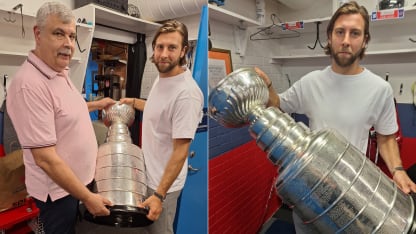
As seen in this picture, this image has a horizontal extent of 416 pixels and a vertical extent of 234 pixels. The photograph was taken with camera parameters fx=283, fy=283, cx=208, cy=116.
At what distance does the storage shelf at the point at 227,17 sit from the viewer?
212cm

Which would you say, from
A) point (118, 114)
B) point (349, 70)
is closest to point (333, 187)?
point (349, 70)

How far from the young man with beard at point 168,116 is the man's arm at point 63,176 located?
1.04 feet

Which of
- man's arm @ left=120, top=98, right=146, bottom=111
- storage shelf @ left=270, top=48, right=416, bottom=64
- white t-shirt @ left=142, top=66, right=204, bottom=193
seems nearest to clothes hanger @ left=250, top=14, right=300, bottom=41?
storage shelf @ left=270, top=48, right=416, bottom=64

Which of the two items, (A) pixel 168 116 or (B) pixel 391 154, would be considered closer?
(B) pixel 391 154

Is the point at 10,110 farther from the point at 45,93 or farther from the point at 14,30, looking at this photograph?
the point at 14,30

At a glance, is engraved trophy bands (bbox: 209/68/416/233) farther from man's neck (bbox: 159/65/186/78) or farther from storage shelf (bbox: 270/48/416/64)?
storage shelf (bbox: 270/48/416/64)

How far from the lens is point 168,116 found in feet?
4.39

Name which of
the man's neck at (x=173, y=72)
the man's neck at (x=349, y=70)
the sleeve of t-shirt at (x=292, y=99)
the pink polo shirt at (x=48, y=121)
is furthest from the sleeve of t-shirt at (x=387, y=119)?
the pink polo shirt at (x=48, y=121)

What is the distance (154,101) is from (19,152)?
70 cm

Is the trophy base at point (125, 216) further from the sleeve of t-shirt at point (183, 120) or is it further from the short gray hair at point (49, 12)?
the short gray hair at point (49, 12)

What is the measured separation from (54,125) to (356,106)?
1143 millimetres

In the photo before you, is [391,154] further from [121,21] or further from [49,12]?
[121,21]

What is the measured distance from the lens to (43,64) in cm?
106

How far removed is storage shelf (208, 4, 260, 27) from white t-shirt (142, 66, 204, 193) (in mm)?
923
